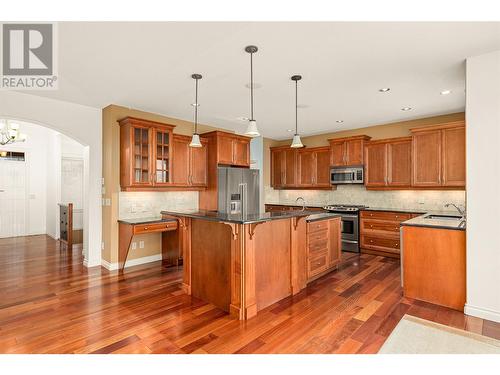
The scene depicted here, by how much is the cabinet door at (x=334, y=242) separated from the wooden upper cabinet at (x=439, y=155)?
202 cm

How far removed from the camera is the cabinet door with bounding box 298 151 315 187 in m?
6.94

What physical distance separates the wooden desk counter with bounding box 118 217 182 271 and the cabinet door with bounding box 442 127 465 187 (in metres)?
4.85

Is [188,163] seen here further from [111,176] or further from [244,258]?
[244,258]

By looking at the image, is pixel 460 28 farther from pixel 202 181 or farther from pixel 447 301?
pixel 202 181

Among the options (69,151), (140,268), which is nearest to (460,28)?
(140,268)

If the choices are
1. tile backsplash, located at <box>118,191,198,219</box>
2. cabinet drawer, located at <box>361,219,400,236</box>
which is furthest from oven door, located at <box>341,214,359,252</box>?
tile backsplash, located at <box>118,191,198,219</box>

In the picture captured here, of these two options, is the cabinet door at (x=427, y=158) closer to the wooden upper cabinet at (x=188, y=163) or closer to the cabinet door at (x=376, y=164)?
the cabinet door at (x=376, y=164)

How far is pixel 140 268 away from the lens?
467cm

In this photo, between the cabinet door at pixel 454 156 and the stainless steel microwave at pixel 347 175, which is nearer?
the cabinet door at pixel 454 156

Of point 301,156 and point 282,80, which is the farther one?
point 301,156

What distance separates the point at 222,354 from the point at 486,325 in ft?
8.33

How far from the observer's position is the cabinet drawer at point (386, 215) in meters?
5.18

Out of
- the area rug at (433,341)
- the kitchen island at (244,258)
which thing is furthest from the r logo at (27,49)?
the area rug at (433,341)

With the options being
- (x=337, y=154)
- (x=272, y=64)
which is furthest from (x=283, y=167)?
(x=272, y=64)
